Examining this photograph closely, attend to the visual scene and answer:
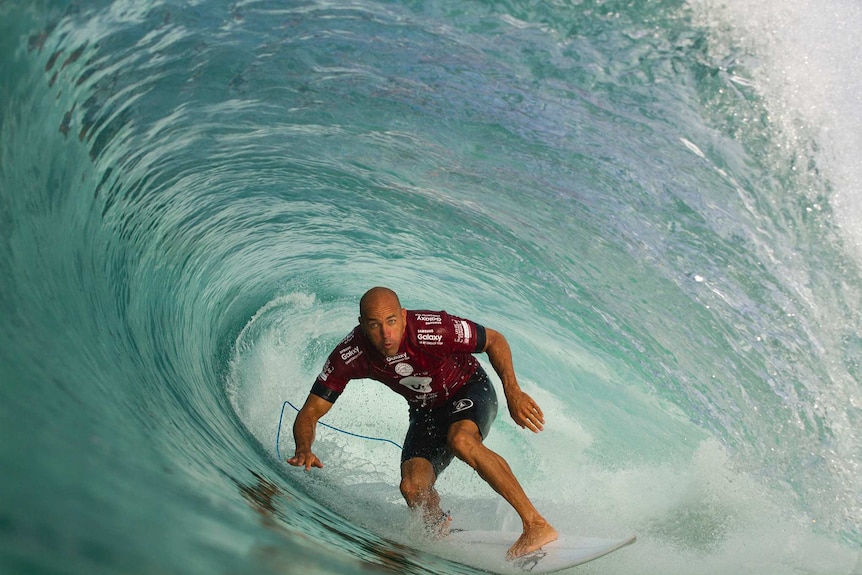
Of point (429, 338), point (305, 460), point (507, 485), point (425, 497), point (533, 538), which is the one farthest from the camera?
point (429, 338)

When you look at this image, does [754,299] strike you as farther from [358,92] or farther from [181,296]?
[181,296]

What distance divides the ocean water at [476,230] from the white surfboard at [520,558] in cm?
16

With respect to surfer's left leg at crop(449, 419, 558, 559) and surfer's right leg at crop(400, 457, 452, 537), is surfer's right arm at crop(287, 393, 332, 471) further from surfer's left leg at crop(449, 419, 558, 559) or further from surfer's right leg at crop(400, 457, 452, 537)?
surfer's left leg at crop(449, 419, 558, 559)

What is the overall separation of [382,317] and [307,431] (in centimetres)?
77

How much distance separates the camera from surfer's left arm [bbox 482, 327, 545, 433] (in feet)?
12.3

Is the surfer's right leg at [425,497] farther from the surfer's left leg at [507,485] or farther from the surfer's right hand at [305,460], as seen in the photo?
the surfer's right hand at [305,460]

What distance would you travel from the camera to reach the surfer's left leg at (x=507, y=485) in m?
3.46

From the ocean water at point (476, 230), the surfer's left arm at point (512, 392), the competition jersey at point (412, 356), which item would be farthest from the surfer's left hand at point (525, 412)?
the ocean water at point (476, 230)

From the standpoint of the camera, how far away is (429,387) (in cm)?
434

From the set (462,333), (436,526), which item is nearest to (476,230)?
(462,333)

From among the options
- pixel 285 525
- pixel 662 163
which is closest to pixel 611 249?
pixel 662 163

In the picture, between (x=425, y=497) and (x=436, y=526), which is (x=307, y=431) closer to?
(x=425, y=497)

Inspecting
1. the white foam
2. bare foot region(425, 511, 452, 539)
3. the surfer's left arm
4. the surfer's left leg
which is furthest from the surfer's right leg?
the white foam

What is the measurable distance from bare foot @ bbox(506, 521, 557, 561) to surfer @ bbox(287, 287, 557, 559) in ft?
0.65
